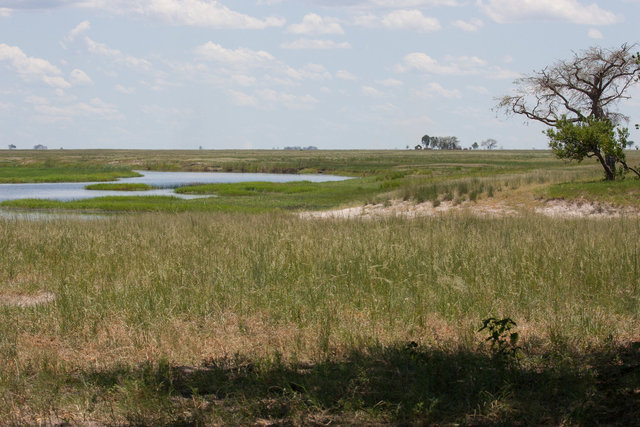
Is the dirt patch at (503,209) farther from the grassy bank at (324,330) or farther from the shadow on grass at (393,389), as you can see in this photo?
the shadow on grass at (393,389)

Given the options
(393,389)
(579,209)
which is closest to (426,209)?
(579,209)

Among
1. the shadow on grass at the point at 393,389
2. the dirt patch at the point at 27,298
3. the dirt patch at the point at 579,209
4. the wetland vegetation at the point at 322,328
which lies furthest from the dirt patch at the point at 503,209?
the shadow on grass at the point at 393,389

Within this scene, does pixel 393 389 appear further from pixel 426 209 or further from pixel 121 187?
pixel 121 187

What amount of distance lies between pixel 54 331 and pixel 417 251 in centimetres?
657

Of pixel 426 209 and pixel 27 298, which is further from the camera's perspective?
pixel 426 209

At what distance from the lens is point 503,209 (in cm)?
2339

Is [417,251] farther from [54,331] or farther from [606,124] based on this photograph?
[606,124]

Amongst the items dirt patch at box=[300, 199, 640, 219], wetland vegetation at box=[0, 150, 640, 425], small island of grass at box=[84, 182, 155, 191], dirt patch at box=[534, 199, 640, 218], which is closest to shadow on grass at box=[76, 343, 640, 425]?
wetland vegetation at box=[0, 150, 640, 425]

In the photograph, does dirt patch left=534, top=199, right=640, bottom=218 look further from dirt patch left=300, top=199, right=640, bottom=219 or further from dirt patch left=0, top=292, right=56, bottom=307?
dirt patch left=0, top=292, right=56, bottom=307

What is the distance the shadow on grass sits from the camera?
4.75 meters

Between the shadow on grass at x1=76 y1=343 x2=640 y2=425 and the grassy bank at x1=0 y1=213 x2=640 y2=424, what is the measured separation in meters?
0.02

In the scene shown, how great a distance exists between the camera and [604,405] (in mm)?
4824

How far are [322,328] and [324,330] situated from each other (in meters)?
0.04

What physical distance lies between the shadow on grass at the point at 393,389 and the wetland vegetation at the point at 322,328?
0.06 feet
